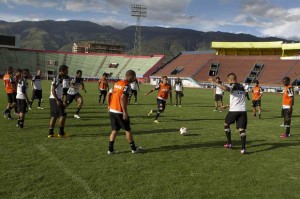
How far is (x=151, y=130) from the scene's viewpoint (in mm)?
12633

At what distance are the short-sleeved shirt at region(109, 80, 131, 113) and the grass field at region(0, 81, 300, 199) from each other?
123cm

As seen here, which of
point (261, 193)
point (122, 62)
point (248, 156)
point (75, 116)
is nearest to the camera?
point (261, 193)

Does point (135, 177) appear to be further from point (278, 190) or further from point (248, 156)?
point (248, 156)

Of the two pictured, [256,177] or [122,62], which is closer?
[256,177]

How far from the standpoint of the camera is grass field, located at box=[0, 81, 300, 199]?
602 cm

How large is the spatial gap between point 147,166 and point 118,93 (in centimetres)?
207

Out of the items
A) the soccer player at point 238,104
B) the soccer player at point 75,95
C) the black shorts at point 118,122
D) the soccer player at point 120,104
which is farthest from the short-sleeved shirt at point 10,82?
the soccer player at point 238,104

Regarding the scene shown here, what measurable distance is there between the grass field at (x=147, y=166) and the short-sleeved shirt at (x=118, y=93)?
1234mm

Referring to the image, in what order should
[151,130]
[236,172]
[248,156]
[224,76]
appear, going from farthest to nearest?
[224,76] < [151,130] < [248,156] < [236,172]

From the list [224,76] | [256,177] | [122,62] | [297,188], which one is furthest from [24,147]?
[122,62]

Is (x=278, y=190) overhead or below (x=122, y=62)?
below

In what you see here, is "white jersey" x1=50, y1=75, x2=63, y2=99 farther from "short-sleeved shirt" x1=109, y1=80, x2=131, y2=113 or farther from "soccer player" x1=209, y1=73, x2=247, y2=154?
"soccer player" x1=209, y1=73, x2=247, y2=154

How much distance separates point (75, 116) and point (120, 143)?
6145 mm

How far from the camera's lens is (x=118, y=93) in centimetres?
847
